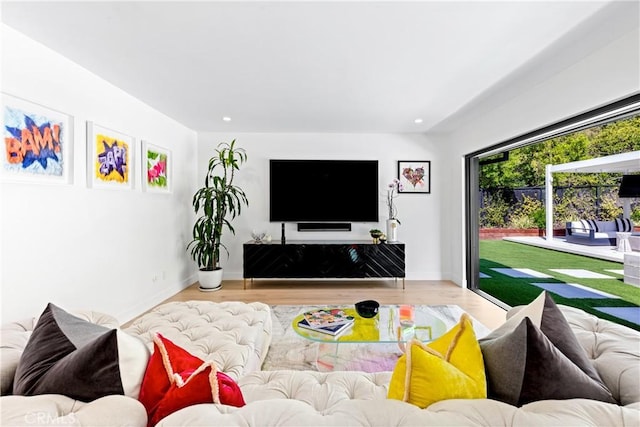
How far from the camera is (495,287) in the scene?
4.08 m

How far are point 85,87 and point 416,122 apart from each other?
361cm

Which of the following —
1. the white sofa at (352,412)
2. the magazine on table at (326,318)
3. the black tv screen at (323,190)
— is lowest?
the magazine on table at (326,318)

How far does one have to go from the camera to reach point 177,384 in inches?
33.3

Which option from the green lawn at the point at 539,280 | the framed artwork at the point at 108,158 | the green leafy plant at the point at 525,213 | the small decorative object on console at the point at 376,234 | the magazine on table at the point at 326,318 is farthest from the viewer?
the small decorative object on console at the point at 376,234

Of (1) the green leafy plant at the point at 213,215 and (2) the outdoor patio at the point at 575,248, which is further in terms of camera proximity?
(1) the green leafy plant at the point at 213,215

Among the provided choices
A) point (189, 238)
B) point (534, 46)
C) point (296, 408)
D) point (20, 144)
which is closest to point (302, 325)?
point (296, 408)

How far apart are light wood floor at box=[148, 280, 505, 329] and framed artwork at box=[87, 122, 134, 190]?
164 centimetres

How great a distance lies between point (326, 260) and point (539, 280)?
9.07 feet

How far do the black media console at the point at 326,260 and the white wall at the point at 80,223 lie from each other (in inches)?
47.3

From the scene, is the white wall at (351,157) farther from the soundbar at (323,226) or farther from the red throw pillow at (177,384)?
the red throw pillow at (177,384)

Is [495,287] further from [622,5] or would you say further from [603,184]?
[622,5]

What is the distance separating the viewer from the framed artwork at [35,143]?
1957 millimetres

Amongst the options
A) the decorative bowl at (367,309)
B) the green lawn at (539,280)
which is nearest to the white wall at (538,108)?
the green lawn at (539,280)

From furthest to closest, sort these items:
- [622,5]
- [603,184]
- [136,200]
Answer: [136,200] < [603,184] < [622,5]
